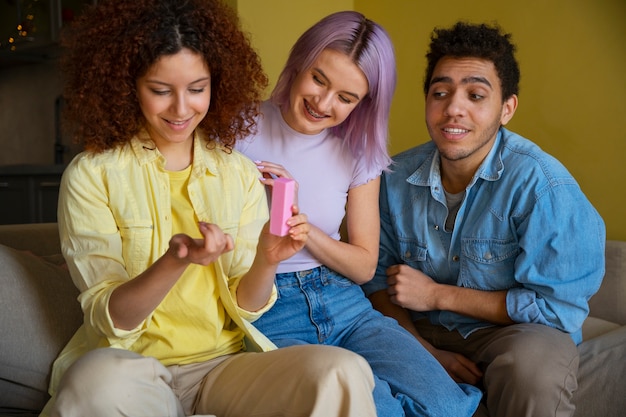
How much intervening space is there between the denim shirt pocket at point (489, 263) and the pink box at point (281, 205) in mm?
739

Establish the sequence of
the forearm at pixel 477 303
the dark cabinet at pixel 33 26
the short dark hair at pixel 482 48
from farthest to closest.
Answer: the dark cabinet at pixel 33 26, the short dark hair at pixel 482 48, the forearm at pixel 477 303

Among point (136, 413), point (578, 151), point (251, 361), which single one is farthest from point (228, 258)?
point (578, 151)

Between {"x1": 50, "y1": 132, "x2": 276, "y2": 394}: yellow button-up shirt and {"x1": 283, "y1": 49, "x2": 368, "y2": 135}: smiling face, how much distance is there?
0.32m

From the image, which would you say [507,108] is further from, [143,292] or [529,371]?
[143,292]

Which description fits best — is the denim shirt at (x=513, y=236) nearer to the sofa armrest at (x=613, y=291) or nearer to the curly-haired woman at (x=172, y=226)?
the sofa armrest at (x=613, y=291)

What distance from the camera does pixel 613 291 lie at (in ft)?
7.33

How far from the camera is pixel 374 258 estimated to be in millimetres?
1865

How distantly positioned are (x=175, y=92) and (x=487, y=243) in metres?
0.92

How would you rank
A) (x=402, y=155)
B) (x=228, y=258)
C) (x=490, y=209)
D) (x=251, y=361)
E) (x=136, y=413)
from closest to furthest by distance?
(x=136, y=413)
(x=251, y=361)
(x=228, y=258)
(x=490, y=209)
(x=402, y=155)

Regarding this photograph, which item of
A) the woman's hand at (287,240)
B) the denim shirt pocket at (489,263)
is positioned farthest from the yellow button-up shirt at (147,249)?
the denim shirt pocket at (489,263)

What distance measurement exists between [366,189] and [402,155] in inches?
12.3

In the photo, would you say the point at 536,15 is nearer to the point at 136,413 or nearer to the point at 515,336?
the point at 515,336

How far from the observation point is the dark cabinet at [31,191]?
163 inches

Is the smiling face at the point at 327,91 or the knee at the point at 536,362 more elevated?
the smiling face at the point at 327,91
